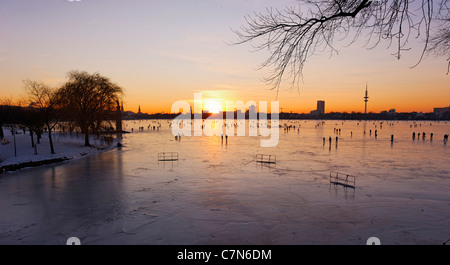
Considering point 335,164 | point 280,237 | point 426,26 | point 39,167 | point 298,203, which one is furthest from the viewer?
point 335,164

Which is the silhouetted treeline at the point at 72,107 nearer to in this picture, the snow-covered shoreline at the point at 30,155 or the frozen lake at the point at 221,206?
the snow-covered shoreline at the point at 30,155

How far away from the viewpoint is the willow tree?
132 feet

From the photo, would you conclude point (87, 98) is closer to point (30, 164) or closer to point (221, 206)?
point (30, 164)

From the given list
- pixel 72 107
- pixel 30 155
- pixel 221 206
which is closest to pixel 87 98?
pixel 72 107

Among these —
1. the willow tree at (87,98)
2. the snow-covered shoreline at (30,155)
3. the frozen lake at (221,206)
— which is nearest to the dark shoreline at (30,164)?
the snow-covered shoreline at (30,155)

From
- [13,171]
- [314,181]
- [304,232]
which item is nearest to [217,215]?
[304,232]

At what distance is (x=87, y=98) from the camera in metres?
42.1

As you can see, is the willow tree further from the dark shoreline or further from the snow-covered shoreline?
the dark shoreline

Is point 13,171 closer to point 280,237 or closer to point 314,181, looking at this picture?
point 280,237

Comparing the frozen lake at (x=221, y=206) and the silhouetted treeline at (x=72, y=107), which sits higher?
the silhouetted treeline at (x=72, y=107)

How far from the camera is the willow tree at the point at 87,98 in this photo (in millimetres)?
40269

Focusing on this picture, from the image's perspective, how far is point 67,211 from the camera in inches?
527

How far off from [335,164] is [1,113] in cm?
5033

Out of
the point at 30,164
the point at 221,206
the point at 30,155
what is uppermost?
the point at 30,155
